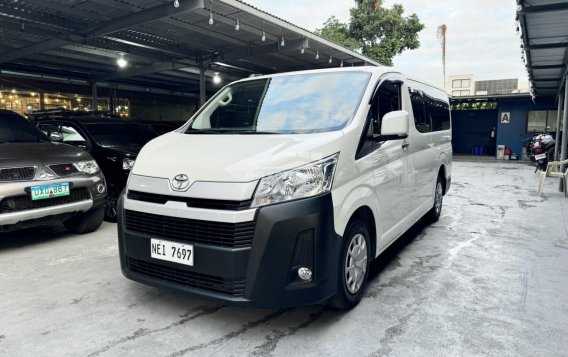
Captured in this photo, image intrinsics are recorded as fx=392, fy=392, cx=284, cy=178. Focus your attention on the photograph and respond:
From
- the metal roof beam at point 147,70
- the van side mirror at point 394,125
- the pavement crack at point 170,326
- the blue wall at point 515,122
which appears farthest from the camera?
the blue wall at point 515,122

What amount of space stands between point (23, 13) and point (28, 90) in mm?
8222

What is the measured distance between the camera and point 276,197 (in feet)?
7.49

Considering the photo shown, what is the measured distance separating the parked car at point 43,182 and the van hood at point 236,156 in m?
1.93

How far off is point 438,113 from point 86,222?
15.3ft

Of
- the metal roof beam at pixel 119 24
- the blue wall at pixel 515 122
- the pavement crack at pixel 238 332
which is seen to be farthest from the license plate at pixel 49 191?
the blue wall at pixel 515 122

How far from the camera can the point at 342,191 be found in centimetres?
251

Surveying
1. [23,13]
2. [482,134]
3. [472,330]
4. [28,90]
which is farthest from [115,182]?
[482,134]

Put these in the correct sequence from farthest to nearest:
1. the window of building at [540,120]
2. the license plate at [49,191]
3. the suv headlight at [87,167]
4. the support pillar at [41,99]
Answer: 1. the window of building at [540,120]
2. the support pillar at [41,99]
3. the suv headlight at [87,167]
4. the license plate at [49,191]

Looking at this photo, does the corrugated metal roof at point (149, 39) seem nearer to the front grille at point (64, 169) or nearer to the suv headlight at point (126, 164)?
the suv headlight at point (126, 164)

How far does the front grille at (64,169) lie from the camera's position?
169 inches

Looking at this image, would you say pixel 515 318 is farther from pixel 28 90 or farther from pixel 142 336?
pixel 28 90

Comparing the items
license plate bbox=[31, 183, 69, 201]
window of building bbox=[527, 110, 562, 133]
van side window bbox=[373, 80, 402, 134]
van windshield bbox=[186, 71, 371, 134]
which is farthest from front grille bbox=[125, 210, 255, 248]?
window of building bbox=[527, 110, 562, 133]

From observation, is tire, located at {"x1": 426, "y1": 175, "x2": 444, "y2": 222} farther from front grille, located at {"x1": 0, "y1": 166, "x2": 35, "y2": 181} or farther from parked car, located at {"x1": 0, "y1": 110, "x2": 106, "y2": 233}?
front grille, located at {"x1": 0, "y1": 166, "x2": 35, "y2": 181}

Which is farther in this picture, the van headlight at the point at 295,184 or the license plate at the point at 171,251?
the license plate at the point at 171,251
